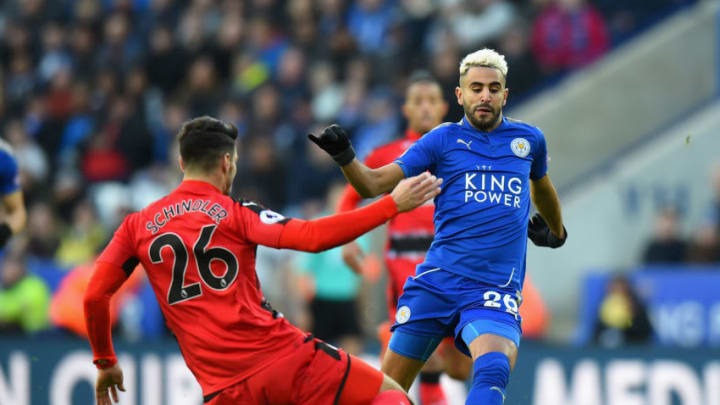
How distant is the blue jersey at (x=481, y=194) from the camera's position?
6.25 meters

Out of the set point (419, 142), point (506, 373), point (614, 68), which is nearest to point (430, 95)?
point (419, 142)

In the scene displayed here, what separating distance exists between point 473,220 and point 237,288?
141 cm

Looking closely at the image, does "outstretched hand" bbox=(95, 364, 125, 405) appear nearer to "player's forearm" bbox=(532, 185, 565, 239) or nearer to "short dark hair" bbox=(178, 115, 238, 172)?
"short dark hair" bbox=(178, 115, 238, 172)

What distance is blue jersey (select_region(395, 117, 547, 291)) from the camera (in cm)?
625

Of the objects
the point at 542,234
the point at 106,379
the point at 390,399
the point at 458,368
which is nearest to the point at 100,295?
the point at 106,379

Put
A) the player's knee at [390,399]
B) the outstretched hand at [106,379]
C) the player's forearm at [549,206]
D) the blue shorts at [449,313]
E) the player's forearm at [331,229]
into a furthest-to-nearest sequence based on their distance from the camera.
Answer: the player's forearm at [549,206]
the blue shorts at [449,313]
the outstretched hand at [106,379]
the player's knee at [390,399]
the player's forearm at [331,229]

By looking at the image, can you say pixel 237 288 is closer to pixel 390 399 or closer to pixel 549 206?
pixel 390 399

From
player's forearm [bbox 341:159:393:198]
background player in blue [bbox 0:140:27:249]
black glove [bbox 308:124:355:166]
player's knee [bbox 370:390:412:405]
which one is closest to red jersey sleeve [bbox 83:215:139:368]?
black glove [bbox 308:124:355:166]

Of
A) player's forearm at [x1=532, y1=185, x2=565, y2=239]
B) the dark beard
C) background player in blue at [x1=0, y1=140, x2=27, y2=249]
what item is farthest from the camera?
background player in blue at [x1=0, y1=140, x2=27, y2=249]

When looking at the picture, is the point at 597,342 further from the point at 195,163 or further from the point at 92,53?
the point at 92,53

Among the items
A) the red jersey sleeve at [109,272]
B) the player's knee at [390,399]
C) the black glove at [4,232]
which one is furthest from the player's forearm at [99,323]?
the black glove at [4,232]

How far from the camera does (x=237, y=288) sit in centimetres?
550

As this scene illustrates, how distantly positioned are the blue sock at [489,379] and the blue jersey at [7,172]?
12.6ft

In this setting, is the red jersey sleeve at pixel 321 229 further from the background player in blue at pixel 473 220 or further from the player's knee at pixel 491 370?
the player's knee at pixel 491 370
